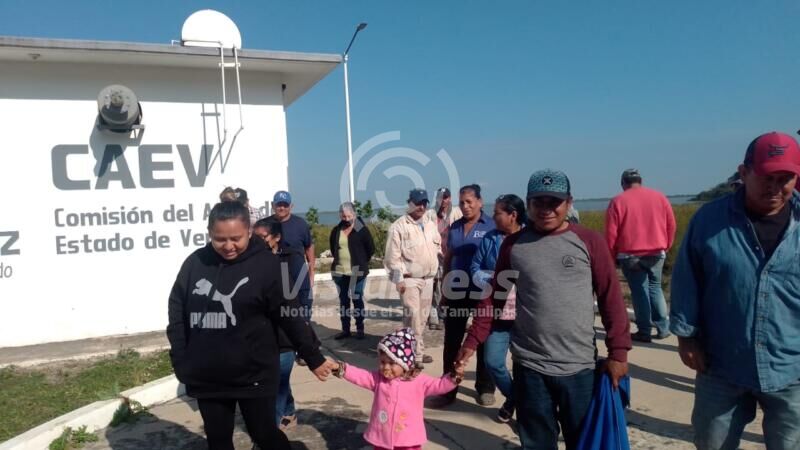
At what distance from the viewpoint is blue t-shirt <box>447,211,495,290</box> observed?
14.9 ft

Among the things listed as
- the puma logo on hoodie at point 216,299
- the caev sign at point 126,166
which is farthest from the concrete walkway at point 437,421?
the caev sign at point 126,166

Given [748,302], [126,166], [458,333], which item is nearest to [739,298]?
[748,302]

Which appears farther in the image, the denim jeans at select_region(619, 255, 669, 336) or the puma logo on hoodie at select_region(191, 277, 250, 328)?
the denim jeans at select_region(619, 255, 669, 336)

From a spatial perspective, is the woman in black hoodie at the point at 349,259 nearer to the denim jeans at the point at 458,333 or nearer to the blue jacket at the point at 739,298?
the denim jeans at the point at 458,333

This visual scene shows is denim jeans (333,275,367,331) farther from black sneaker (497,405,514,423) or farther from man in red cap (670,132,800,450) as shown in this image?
man in red cap (670,132,800,450)

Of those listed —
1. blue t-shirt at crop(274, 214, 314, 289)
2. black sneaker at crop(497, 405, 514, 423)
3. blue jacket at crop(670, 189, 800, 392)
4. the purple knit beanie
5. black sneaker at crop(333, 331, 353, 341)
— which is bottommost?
black sneaker at crop(497, 405, 514, 423)

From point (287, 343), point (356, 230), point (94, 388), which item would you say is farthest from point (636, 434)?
point (94, 388)

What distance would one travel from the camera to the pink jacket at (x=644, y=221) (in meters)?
6.14

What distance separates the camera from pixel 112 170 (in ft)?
23.0

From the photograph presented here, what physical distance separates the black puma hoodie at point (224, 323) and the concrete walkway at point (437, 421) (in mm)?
1134

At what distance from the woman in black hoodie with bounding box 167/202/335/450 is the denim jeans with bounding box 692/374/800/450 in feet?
7.10

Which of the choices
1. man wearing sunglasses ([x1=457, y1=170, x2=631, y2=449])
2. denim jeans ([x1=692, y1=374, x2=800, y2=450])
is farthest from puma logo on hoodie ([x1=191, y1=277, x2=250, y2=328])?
denim jeans ([x1=692, y1=374, x2=800, y2=450])

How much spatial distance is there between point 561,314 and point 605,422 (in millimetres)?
558

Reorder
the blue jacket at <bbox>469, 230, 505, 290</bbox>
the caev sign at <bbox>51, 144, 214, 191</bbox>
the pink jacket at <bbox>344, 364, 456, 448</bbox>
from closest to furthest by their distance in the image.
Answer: the pink jacket at <bbox>344, 364, 456, 448</bbox>, the blue jacket at <bbox>469, 230, 505, 290</bbox>, the caev sign at <bbox>51, 144, 214, 191</bbox>
